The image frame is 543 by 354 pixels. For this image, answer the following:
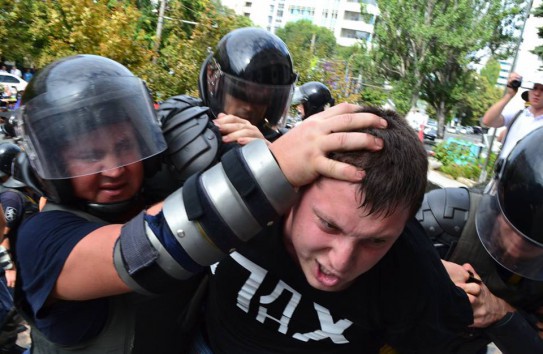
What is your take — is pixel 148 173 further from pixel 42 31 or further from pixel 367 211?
pixel 42 31

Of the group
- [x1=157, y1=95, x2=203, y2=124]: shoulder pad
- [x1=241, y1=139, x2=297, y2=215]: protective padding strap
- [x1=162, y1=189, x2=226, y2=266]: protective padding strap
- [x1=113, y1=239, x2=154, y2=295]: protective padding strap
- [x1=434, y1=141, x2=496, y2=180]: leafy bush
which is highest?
[x1=241, y1=139, x2=297, y2=215]: protective padding strap

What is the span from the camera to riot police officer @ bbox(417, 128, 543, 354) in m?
1.71

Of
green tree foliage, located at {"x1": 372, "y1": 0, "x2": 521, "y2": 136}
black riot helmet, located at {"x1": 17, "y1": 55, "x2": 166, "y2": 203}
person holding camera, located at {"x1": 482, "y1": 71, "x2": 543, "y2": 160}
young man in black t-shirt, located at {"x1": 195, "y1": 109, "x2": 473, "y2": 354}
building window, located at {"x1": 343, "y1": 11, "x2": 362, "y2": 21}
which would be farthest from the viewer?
building window, located at {"x1": 343, "y1": 11, "x2": 362, "y2": 21}

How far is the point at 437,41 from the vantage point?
89.4 feet

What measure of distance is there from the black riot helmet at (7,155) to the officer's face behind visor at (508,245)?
3.65 m

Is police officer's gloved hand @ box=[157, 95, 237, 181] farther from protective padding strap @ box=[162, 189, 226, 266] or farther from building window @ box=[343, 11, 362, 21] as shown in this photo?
building window @ box=[343, 11, 362, 21]

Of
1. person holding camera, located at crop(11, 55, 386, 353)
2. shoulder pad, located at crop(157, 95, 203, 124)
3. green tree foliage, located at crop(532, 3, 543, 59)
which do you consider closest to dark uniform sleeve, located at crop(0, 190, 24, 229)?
person holding camera, located at crop(11, 55, 386, 353)

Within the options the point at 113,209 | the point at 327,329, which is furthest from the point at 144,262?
the point at 327,329

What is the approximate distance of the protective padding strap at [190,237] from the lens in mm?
1032

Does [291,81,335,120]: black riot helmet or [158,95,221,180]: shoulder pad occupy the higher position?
[158,95,221,180]: shoulder pad

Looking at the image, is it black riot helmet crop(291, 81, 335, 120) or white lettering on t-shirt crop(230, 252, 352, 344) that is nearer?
white lettering on t-shirt crop(230, 252, 352, 344)

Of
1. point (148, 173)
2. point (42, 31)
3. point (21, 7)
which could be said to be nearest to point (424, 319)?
point (148, 173)

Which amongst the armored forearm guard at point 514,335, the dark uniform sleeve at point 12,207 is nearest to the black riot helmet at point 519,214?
the armored forearm guard at point 514,335

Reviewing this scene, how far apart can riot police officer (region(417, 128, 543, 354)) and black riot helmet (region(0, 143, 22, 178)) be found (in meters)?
3.48
